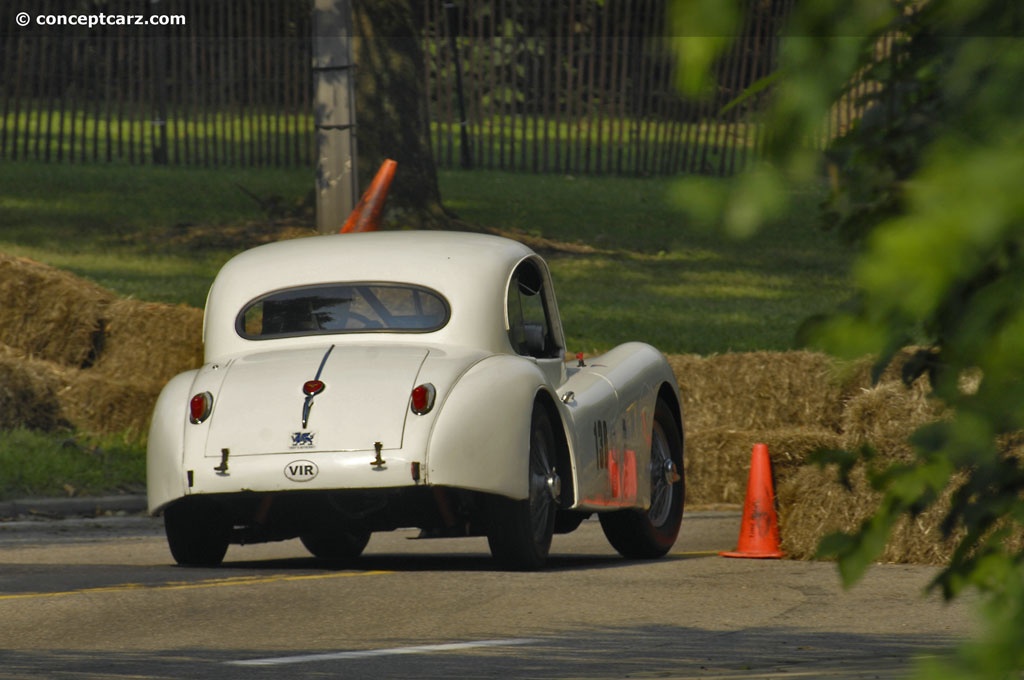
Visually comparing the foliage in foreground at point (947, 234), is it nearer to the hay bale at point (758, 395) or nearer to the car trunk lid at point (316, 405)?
the car trunk lid at point (316, 405)

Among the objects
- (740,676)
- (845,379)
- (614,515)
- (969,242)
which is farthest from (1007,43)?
(614,515)

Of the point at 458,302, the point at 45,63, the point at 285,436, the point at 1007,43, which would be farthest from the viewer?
the point at 45,63

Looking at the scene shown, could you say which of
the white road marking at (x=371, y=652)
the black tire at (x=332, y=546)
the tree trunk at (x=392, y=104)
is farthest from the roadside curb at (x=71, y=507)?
the tree trunk at (x=392, y=104)

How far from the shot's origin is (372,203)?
1346 centimetres

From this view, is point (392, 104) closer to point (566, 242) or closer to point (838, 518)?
point (566, 242)

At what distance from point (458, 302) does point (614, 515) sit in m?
1.64

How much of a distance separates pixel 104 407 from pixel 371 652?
8354 mm

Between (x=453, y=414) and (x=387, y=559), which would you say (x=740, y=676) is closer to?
(x=453, y=414)

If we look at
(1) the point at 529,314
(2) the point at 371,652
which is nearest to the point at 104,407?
(1) the point at 529,314

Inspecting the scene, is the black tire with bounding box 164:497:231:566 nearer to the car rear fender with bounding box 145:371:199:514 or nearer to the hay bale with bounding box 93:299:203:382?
the car rear fender with bounding box 145:371:199:514

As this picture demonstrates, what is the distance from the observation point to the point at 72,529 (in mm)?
12664

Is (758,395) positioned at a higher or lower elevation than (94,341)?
lower

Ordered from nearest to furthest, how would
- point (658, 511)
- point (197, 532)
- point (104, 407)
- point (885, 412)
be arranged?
1. point (197, 532)
2. point (658, 511)
3. point (885, 412)
4. point (104, 407)

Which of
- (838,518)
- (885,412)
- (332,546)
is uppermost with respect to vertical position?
(885,412)
